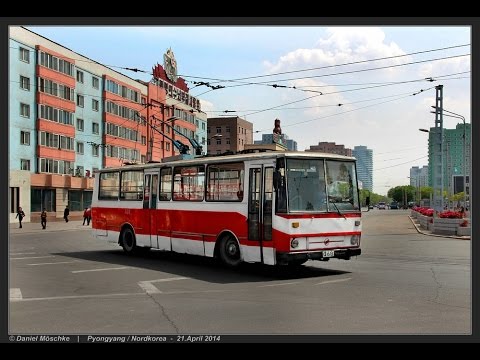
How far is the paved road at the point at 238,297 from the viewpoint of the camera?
774 centimetres

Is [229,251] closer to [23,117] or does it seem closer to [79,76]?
[23,117]

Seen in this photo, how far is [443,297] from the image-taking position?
988cm

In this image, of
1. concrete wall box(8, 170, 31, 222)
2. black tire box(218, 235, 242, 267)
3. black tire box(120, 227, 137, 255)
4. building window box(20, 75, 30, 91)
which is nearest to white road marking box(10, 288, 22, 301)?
black tire box(218, 235, 242, 267)

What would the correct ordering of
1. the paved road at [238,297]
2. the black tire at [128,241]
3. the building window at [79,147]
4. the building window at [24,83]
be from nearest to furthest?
the paved road at [238,297] → the black tire at [128,241] → the building window at [24,83] → the building window at [79,147]

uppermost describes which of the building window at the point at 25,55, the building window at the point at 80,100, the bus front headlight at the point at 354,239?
the building window at the point at 25,55

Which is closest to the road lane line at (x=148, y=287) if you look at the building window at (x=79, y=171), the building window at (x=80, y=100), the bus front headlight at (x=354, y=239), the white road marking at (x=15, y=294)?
the white road marking at (x=15, y=294)

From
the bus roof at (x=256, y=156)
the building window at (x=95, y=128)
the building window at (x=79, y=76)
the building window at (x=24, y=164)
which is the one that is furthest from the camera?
the building window at (x=95, y=128)

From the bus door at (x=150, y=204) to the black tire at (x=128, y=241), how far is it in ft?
3.16

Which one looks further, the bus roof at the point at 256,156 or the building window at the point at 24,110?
the building window at the point at 24,110

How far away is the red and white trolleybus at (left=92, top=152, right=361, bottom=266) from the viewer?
12406 mm

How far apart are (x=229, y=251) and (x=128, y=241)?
18.5 ft

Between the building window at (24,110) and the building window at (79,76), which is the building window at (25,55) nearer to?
the building window at (24,110)
